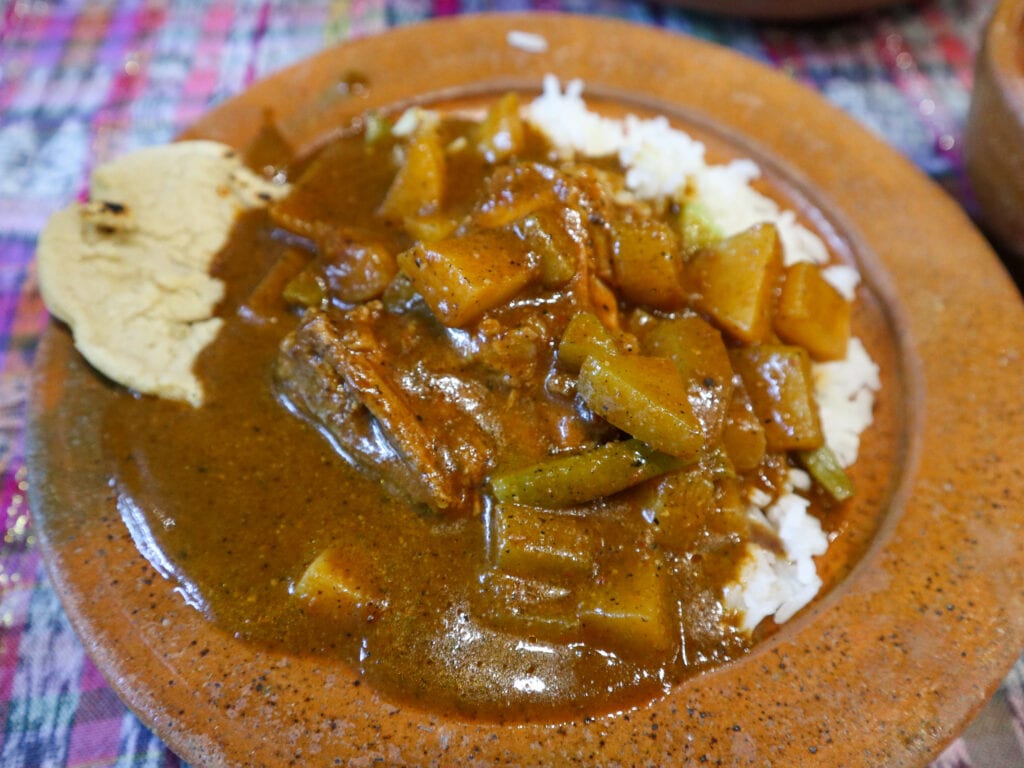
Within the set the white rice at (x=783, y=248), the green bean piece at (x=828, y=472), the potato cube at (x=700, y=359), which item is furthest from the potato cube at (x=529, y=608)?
the green bean piece at (x=828, y=472)

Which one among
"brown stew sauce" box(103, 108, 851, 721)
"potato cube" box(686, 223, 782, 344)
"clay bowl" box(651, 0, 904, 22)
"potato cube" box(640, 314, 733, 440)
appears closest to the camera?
"brown stew sauce" box(103, 108, 851, 721)

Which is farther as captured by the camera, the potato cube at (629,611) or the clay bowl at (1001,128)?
the clay bowl at (1001,128)

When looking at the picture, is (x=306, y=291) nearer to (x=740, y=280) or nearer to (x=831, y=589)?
(x=740, y=280)

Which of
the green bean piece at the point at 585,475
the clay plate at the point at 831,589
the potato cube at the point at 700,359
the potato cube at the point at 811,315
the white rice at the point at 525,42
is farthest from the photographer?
the white rice at the point at 525,42

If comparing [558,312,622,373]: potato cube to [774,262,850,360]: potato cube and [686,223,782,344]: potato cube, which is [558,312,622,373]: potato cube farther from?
[774,262,850,360]: potato cube

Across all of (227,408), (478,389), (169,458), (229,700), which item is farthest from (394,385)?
(229,700)

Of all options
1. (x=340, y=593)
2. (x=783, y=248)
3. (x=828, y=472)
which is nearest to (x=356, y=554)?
(x=340, y=593)

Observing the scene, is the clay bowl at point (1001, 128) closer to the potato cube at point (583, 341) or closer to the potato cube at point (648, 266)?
the potato cube at point (648, 266)

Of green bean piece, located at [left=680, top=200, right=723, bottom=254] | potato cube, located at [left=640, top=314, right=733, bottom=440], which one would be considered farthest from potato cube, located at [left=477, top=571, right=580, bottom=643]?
green bean piece, located at [left=680, top=200, right=723, bottom=254]
